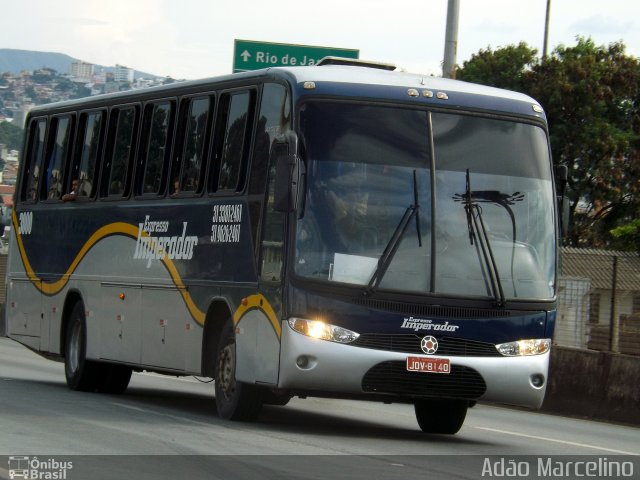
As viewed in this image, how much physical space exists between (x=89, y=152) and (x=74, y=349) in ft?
8.36

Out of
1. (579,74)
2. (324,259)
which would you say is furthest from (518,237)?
(579,74)

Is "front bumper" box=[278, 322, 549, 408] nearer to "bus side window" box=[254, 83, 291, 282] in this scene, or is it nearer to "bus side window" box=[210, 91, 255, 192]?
"bus side window" box=[254, 83, 291, 282]

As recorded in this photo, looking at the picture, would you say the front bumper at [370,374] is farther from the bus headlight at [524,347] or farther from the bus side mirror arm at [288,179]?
the bus side mirror arm at [288,179]

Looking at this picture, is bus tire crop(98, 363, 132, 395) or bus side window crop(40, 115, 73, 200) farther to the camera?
bus side window crop(40, 115, 73, 200)

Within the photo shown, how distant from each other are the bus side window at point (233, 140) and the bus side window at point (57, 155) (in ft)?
16.8

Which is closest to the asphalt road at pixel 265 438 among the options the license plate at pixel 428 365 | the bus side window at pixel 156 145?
the license plate at pixel 428 365

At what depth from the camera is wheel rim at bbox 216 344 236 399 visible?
14.5m

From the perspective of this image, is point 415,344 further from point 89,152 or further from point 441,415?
point 89,152

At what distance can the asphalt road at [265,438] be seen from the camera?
1098cm

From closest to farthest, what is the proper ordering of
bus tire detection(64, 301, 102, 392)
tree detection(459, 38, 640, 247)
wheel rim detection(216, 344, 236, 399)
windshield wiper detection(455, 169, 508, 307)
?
windshield wiper detection(455, 169, 508, 307) → wheel rim detection(216, 344, 236, 399) → bus tire detection(64, 301, 102, 392) → tree detection(459, 38, 640, 247)

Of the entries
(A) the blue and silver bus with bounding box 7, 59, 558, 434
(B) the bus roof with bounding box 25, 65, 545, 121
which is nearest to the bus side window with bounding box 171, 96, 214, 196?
(A) the blue and silver bus with bounding box 7, 59, 558, 434

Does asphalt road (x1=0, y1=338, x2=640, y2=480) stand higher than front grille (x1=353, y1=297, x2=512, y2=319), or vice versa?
front grille (x1=353, y1=297, x2=512, y2=319)

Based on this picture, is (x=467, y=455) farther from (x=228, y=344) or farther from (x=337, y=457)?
(x=228, y=344)

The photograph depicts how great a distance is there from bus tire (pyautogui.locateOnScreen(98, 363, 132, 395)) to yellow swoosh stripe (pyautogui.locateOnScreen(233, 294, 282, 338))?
498 cm
